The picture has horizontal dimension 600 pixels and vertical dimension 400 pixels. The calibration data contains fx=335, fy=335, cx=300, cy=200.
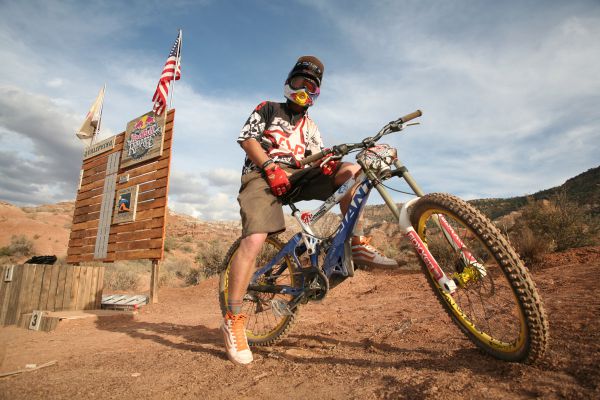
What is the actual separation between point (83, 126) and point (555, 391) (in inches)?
553

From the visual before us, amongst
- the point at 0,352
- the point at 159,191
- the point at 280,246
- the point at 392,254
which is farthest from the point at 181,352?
the point at 392,254

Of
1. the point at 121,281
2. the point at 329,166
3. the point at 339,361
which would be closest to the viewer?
the point at 339,361

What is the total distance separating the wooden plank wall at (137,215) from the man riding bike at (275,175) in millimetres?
5488

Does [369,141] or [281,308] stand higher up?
[369,141]

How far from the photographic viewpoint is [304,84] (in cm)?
→ 322

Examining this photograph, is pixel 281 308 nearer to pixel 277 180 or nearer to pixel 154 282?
pixel 277 180

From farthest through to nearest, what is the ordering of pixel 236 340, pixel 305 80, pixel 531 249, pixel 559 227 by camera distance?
pixel 559 227 → pixel 531 249 → pixel 305 80 → pixel 236 340

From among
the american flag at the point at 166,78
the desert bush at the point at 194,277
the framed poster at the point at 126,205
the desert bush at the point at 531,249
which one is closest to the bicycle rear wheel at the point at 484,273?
the desert bush at the point at 531,249

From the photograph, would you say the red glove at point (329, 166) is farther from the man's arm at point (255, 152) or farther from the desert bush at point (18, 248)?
the desert bush at point (18, 248)

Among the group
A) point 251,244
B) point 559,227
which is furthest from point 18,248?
point 559,227

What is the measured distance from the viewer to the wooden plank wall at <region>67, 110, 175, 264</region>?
803 cm

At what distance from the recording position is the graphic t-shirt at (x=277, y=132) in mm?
3180

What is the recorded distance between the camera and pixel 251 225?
2.87 meters

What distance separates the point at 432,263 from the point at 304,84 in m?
2.03
